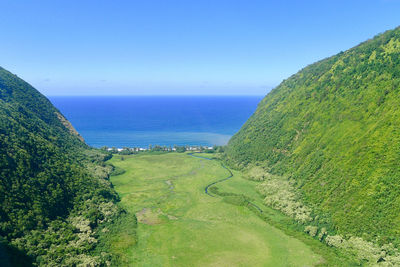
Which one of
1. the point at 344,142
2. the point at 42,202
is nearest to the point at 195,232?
the point at 42,202

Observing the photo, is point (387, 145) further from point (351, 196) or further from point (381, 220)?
point (381, 220)

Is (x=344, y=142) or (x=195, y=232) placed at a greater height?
(x=344, y=142)

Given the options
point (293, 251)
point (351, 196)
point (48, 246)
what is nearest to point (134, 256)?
point (48, 246)

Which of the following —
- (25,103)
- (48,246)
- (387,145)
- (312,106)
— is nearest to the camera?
(48,246)

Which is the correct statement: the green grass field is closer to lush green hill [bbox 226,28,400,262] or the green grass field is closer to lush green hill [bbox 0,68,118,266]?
lush green hill [bbox 0,68,118,266]

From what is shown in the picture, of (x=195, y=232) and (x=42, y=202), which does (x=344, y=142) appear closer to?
(x=195, y=232)

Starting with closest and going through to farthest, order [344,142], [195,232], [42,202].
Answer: [42,202], [195,232], [344,142]

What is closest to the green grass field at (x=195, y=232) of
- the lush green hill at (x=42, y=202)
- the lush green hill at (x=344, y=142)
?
the lush green hill at (x=42, y=202)
